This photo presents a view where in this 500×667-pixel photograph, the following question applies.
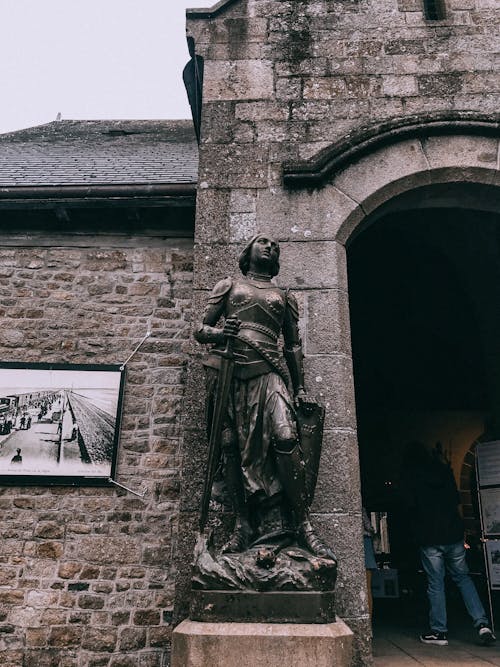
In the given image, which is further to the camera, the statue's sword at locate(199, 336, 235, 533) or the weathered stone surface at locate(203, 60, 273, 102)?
the weathered stone surface at locate(203, 60, 273, 102)

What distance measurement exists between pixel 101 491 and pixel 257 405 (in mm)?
2395

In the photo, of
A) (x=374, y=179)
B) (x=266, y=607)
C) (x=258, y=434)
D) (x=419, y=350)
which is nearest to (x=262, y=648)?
(x=266, y=607)

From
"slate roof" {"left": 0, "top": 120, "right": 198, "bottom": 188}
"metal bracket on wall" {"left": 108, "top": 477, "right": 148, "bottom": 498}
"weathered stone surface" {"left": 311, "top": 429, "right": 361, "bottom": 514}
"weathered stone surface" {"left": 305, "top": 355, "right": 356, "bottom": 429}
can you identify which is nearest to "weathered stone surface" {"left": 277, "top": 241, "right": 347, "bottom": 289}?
"weathered stone surface" {"left": 305, "top": 355, "right": 356, "bottom": 429}

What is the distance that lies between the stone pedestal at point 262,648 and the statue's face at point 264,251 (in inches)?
81.1

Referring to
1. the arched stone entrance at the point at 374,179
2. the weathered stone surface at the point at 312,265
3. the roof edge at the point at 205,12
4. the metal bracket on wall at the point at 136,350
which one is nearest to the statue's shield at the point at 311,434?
the weathered stone surface at the point at 312,265

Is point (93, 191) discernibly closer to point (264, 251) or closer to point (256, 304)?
point (264, 251)

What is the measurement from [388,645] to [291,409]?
8.52ft

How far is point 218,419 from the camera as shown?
3.18 m

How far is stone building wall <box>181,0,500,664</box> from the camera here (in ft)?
13.4

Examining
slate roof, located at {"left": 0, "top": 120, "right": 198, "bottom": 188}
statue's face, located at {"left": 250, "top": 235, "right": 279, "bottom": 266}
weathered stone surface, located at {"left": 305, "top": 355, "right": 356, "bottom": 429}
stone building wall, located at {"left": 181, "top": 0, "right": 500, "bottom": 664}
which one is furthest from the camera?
slate roof, located at {"left": 0, "top": 120, "right": 198, "bottom": 188}

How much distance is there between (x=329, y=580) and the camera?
2.90m

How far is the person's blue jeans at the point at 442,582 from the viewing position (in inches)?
181

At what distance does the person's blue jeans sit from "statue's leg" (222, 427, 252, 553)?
7.78 ft

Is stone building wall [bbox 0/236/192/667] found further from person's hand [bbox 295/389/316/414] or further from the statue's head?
person's hand [bbox 295/389/316/414]
